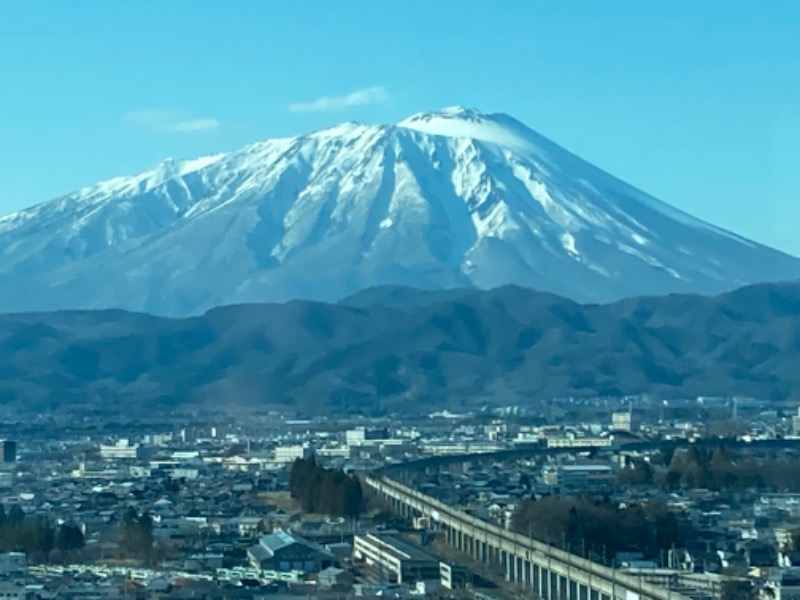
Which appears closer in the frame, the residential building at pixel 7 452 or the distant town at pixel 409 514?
the distant town at pixel 409 514

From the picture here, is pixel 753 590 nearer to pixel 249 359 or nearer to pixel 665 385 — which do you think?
pixel 665 385

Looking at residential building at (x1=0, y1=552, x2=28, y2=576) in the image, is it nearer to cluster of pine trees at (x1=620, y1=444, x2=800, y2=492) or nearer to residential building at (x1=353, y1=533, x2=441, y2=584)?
residential building at (x1=353, y1=533, x2=441, y2=584)

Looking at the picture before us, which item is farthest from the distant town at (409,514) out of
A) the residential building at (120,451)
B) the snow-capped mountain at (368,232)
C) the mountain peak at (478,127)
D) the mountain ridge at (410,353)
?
the mountain peak at (478,127)

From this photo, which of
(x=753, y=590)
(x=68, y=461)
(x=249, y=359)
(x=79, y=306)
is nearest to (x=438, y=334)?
Answer: (x=249, y=359)

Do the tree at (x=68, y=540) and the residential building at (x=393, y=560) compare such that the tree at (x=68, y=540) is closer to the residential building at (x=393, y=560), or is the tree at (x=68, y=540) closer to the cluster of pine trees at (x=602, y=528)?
the residential building at (x=393, y=560)

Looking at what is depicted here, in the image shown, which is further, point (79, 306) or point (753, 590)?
point (79, 306)

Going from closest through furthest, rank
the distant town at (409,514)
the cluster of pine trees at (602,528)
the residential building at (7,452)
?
1. the distant town at (409,514)
2. the cluster of pine trees at (602,528)
3. the residential building at (7,452)

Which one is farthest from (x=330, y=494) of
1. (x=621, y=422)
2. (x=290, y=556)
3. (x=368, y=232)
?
(x=368, y=232)

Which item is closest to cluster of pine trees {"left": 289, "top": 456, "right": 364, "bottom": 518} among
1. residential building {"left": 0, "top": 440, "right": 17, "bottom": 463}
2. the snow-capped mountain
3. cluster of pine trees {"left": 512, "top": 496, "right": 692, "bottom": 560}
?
cluster of pine trees {"left": 512, "top": 496, "right": 692, "bottom": 560}
